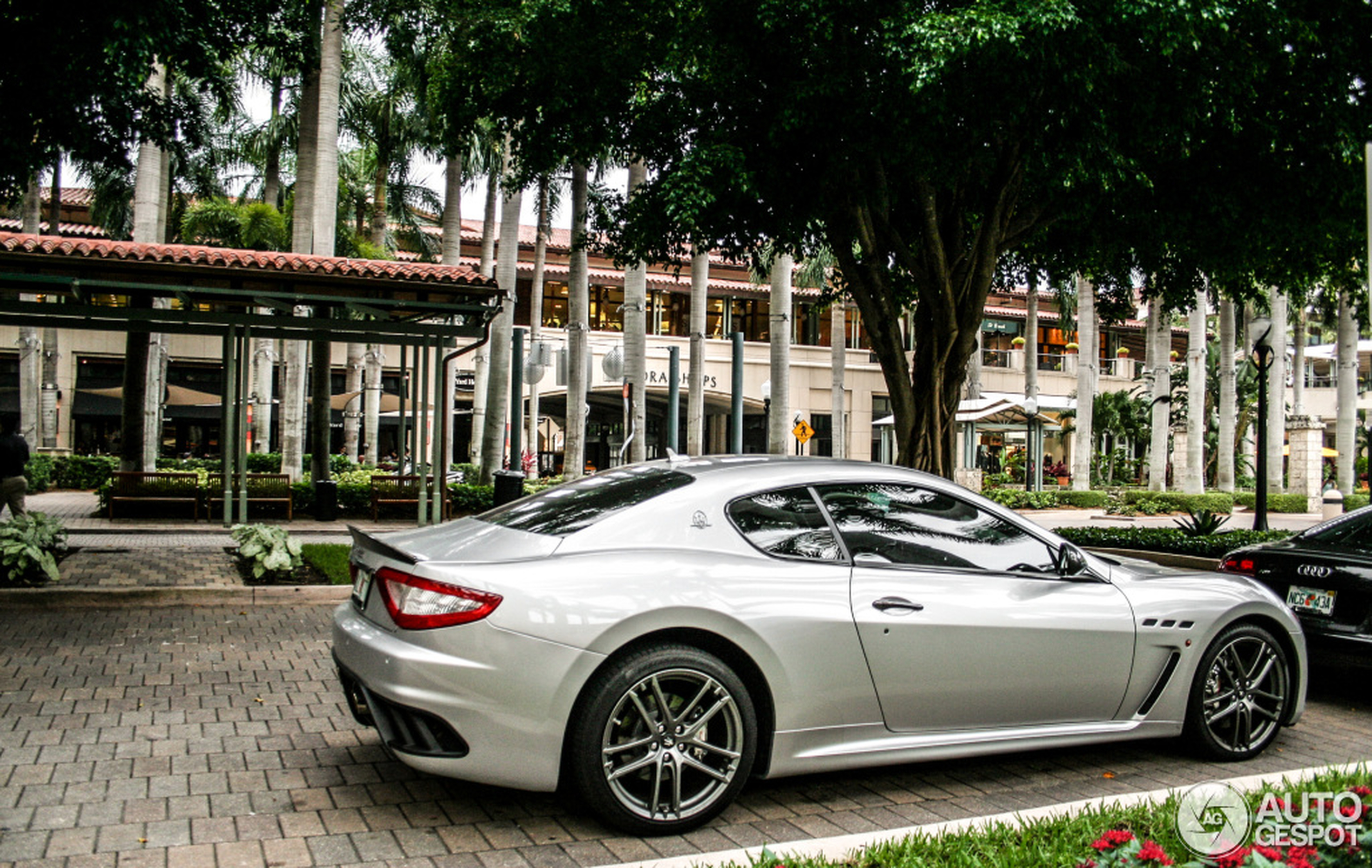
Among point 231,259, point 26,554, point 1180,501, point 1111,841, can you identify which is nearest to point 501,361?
point 231,259

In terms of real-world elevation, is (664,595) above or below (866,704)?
above

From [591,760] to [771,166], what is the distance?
914cm

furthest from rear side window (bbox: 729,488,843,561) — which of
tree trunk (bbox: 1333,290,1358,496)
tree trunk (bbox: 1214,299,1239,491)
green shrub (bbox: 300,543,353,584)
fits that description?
tree trunk (bbox: 1333,290,1358,496)

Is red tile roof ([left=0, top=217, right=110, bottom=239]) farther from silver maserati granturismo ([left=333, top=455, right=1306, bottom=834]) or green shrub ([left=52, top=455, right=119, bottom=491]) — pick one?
silver maserati granturismo ([left=333, top=455, right=1306, bottom=834])

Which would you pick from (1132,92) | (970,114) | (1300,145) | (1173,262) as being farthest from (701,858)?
(1173,262)

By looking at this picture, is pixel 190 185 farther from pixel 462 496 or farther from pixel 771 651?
pixel 771 651

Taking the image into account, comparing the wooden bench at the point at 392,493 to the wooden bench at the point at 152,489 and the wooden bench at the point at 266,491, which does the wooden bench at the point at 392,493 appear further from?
the wooden bench at the point at 152,489

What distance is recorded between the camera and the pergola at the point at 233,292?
41.3 feet

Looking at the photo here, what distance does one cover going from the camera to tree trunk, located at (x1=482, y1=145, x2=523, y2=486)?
21719 mm

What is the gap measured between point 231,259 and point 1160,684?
38.0ft

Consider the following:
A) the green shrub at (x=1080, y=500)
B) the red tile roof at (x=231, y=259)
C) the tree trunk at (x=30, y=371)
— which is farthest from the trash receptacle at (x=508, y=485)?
the green shrub at (x=1080, y=500)

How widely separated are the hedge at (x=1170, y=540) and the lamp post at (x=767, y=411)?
34.5 ft

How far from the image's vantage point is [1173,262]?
543 inches

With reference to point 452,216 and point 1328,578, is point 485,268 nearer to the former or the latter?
point 452,216
